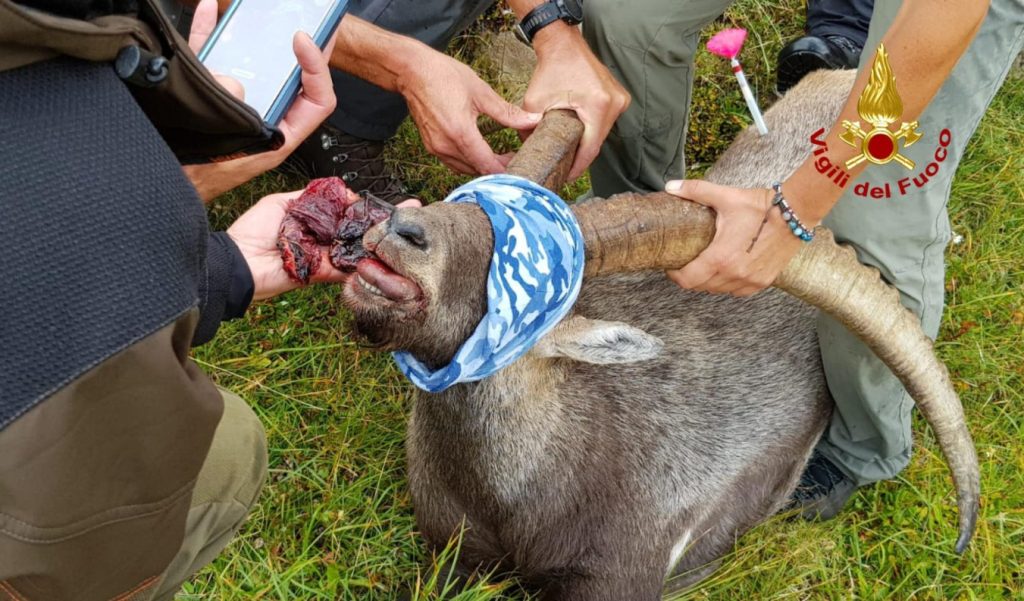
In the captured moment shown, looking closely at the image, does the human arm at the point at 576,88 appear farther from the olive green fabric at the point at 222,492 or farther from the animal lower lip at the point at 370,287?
the olive green fabric at the point at 222,492

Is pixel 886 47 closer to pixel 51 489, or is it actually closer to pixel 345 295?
pixel 345 295

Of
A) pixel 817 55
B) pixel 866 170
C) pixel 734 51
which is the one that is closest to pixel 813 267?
pixel 866 170

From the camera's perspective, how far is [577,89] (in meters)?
3.98

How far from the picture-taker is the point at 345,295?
2.98 metres

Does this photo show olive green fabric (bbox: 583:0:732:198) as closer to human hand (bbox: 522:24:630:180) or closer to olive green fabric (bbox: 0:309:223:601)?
human hand (bbox: 522:24:630:180)

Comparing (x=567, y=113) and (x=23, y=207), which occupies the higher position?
(x=23, y=207)

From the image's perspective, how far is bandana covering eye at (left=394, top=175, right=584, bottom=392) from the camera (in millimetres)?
3004

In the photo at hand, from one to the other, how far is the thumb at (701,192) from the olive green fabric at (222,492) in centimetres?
176

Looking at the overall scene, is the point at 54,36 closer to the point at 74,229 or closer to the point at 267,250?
the point at 74,229

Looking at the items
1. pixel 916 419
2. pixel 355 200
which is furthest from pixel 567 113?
pixel 916 419

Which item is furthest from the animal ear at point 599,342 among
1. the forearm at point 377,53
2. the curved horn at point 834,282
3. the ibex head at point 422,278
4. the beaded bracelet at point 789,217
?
the forearm at point 377,53

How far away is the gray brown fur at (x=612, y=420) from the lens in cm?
312

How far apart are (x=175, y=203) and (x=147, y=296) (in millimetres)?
224

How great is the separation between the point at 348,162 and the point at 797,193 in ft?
9.89
